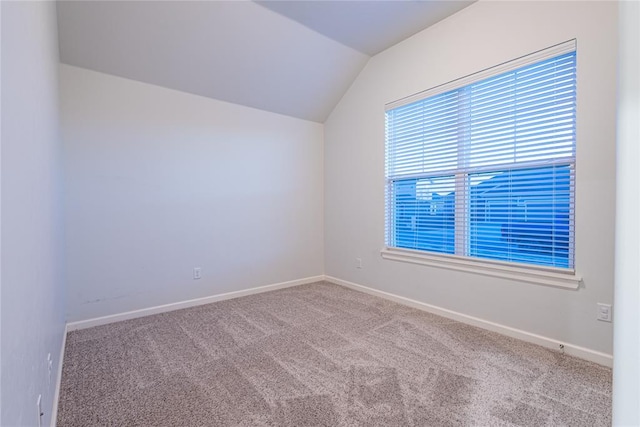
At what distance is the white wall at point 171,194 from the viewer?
8.70 ft

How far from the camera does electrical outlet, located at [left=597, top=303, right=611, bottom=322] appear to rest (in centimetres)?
195

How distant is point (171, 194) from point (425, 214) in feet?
9.06

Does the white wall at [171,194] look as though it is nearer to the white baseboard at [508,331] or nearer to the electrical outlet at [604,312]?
the white baseboard at [508,331]

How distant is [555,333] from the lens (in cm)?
219

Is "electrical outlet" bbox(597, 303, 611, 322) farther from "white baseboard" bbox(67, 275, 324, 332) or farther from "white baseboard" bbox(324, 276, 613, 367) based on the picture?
"white baseboard" bbox(67, 275, 324, 332)

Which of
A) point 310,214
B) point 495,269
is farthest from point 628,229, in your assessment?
point 310,214

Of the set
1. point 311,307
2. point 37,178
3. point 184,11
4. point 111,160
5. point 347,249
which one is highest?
point 184,11

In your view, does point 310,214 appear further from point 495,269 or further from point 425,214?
point 495,269

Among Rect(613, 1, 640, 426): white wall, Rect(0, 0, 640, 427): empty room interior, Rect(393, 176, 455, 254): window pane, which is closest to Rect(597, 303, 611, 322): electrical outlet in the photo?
Rect(0, 0, 640, 427): empty room interior

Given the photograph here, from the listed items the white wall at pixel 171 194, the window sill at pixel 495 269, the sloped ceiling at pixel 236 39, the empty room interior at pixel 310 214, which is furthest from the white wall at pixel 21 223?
the window sill at pixel 495 269

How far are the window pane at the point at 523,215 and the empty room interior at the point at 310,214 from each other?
0.06ft

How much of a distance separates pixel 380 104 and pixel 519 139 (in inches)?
62.7

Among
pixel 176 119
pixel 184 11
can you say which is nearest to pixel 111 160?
pixel 176 119

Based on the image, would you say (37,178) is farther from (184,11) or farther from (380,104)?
(380,104)
